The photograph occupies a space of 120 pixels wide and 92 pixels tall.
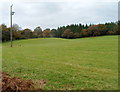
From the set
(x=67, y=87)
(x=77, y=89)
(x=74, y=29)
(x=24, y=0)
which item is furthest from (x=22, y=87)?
(x=74, y=29)

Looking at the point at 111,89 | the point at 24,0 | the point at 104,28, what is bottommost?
the point at 111,89

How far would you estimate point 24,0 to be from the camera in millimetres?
8672

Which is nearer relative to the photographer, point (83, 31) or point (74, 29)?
point (83, 31)

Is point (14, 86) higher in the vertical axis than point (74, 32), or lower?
lower

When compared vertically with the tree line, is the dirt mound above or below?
below

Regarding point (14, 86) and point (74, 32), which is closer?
point (14, 86)

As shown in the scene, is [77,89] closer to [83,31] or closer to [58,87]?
[58,87]

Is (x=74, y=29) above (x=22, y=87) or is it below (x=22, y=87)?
above

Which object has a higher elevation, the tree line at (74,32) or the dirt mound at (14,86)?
the tree line at (74,32)

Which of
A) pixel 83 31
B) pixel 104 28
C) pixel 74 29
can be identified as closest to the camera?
pixel 104 28

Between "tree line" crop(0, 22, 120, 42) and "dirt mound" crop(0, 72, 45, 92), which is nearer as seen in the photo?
"dirt mound" crop(0, 72, 45, 92)

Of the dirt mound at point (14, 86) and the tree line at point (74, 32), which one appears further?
the tree line at point (74, 32)

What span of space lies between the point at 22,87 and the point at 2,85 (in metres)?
0.56

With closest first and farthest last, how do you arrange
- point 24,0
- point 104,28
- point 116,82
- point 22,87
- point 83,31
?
1. point 22,87
2. point 116,82
3. point 24,0
4. point 104,28
5. point 83,31
